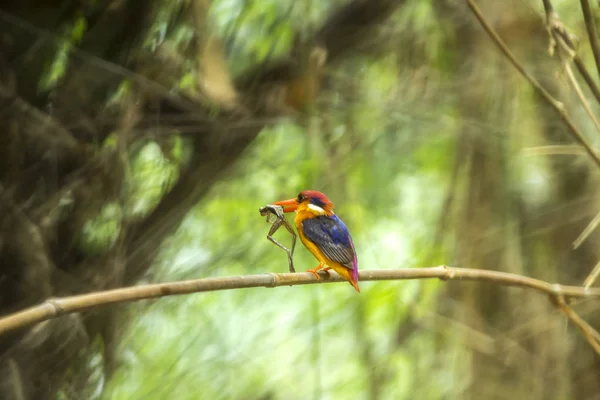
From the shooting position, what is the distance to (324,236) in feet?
1.65

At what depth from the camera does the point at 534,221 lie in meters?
1.07

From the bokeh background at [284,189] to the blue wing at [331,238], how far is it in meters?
0.32

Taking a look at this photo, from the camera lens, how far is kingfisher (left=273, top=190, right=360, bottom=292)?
19.5 inches

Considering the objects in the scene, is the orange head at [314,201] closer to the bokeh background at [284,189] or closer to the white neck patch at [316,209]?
the white neck patch at [316,209]

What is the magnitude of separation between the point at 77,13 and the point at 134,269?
31cm

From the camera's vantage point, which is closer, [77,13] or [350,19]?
[77,13]

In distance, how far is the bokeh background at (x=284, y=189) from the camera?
73 cm

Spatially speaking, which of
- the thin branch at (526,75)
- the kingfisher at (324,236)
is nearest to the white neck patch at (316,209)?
the kingfisher at (324,236)

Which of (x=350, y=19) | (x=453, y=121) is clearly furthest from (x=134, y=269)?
(x=453, y=121)

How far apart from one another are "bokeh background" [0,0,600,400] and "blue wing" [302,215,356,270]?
0.32 metres

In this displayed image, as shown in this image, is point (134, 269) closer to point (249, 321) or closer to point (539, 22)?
point (249, 321)

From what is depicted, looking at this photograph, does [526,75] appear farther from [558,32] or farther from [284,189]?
[284,189]

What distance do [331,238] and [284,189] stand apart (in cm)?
38

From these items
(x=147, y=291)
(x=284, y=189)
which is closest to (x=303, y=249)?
(x=284, y=189)
